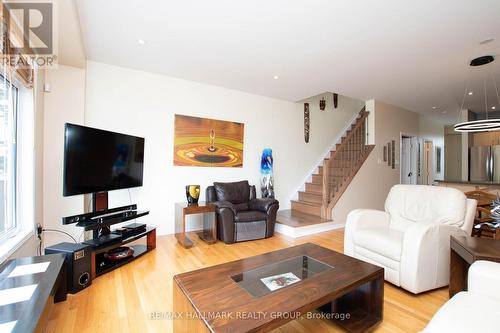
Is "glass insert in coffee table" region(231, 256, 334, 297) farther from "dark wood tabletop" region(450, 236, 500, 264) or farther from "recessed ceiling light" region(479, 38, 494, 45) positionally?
"recessed ceiling light" region(479, 38, 494, 45)

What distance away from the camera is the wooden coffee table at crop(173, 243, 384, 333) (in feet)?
3.64

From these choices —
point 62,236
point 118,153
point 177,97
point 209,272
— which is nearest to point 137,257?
point 62,236

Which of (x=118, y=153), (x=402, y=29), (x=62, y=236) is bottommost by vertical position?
(x=62, y=236)

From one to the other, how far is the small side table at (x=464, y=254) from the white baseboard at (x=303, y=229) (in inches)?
81.3

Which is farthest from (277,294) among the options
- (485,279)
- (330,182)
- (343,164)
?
(343,164)

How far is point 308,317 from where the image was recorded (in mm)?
1769

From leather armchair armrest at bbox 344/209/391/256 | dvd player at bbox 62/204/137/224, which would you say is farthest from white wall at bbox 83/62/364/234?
leather armchair armrest at bbox 344/209/391/256

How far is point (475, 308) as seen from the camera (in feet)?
3.68

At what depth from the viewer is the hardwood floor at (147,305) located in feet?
5.37

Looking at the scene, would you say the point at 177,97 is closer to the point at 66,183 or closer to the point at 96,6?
the point at 96,6

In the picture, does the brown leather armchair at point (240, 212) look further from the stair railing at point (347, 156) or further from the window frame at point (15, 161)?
the window frame at point (15, 161)

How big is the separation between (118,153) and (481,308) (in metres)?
3.27

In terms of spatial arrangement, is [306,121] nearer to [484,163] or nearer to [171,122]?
[171,122]

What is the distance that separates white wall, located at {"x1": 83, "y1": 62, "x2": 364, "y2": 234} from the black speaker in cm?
110
